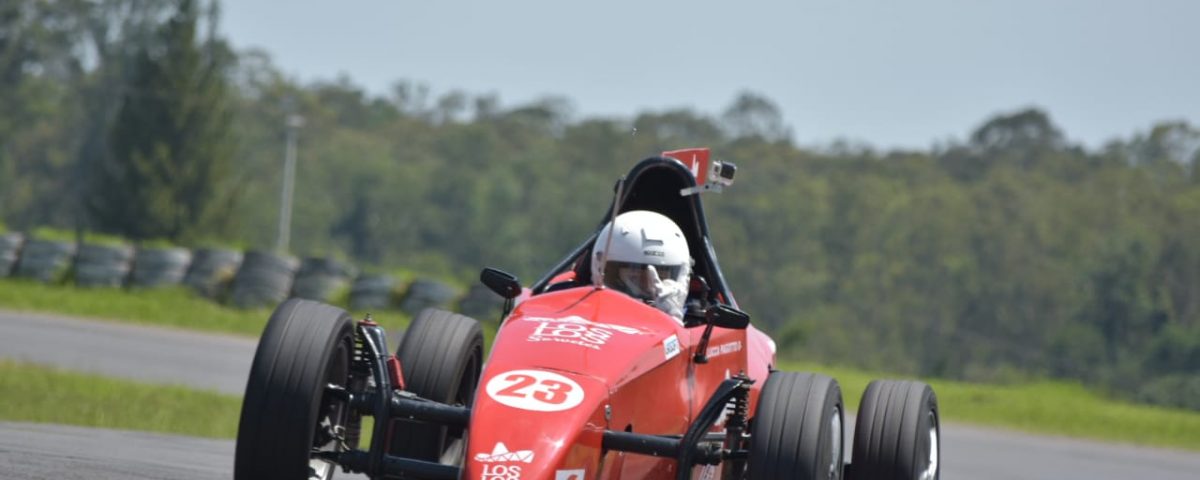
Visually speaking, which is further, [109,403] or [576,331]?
[109,403]

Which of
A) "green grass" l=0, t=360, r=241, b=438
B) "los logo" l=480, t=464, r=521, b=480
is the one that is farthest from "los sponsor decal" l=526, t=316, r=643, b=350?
"green grass" l=0, t=360, r=241, b=438

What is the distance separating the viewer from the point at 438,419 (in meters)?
7.32

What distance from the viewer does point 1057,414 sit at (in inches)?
973

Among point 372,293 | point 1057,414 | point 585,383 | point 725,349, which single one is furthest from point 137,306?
point 585,383

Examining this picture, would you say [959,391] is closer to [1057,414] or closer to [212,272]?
[1057,414]

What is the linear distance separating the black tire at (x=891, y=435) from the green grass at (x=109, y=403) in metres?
7.74

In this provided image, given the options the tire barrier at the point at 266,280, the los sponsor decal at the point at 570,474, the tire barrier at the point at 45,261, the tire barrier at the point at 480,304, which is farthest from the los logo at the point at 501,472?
the tire barrier at the point at 45,261

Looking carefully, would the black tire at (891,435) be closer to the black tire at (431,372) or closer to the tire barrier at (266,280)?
the black tire at (431,372)

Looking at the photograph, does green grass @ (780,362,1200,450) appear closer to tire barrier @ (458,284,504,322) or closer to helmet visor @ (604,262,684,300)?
tire barrier @ (458,284,504,322)

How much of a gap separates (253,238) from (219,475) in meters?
84.4

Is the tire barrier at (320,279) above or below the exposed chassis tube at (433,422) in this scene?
below

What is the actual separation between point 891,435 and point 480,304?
62.4 feet

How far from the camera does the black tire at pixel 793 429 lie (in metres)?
7.26

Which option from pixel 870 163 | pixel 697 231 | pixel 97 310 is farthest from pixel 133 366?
pixel 870 163
